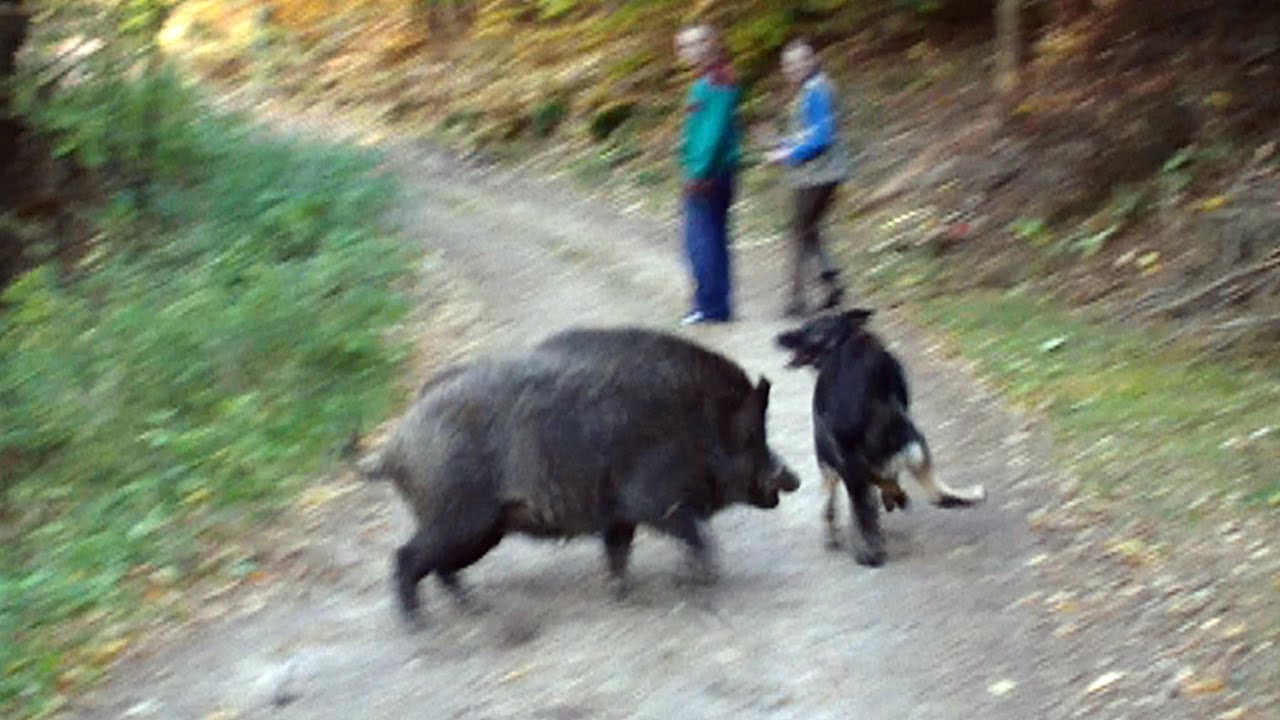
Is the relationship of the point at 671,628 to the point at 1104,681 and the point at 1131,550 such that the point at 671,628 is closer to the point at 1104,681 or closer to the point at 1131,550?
the point at 1104,681

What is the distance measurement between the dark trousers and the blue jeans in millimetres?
491

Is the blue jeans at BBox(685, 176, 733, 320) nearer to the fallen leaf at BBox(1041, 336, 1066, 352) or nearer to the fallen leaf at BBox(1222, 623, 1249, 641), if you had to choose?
the fallen leaf at BBox(1041, 336, 1066, 352)

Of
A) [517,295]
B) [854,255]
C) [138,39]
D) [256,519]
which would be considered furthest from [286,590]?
[138,39]

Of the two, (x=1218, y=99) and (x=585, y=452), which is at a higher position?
(x=585, y=452)

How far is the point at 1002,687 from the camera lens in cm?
701

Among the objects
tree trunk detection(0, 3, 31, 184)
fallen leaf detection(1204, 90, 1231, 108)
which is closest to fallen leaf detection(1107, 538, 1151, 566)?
fallen leaf detection(1204, 90, 1231, 108)

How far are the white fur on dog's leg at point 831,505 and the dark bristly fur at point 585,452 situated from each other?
0.33 metres

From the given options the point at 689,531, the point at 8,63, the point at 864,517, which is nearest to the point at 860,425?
the point at 864,517

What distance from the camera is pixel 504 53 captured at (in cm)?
2802

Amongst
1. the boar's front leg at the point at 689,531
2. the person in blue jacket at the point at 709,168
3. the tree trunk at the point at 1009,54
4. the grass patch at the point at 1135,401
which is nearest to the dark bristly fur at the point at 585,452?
the boar's front leg at the point at 689,531

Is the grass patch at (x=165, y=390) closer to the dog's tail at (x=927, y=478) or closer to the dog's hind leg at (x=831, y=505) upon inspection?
the dog's hind leg at (x=831, y=505)

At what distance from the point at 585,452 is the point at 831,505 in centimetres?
131

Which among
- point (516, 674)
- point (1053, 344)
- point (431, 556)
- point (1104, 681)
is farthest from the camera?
point (1053, 344)

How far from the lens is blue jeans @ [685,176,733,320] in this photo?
13.3 m
